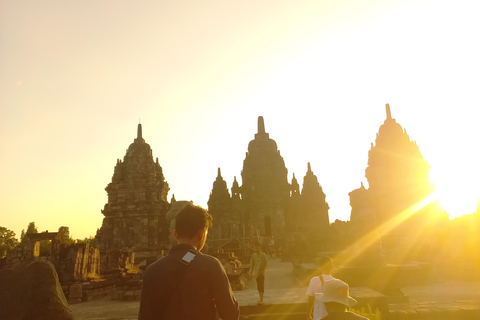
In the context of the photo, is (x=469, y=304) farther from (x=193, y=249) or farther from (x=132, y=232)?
(x=132, y=232)

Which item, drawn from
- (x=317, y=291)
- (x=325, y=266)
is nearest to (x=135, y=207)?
(x=325, y=266)

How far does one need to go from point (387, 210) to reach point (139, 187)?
21986 millimetres

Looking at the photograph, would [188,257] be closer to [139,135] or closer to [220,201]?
[139,135]

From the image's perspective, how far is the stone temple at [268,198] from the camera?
4422 centimetres

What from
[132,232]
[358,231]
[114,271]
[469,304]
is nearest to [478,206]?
[358,231]

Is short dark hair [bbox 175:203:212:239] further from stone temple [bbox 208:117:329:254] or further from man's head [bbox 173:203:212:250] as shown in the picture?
stone temple [bbox 208:117:329:254]

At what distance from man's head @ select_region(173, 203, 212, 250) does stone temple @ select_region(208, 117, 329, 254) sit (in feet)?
128

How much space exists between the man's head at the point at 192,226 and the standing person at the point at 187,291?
15cm

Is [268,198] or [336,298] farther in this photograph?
[268,198]

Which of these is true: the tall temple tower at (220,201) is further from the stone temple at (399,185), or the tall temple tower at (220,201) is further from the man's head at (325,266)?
the man's head at (325,266)

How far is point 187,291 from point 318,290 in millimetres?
2656

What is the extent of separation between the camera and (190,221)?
2.23 metres

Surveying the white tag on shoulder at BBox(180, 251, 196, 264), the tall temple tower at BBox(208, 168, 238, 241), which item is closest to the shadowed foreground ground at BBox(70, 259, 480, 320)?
the white tag on shoulder at BBox(180, 251, 196, 264)

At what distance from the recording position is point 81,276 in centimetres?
1395
